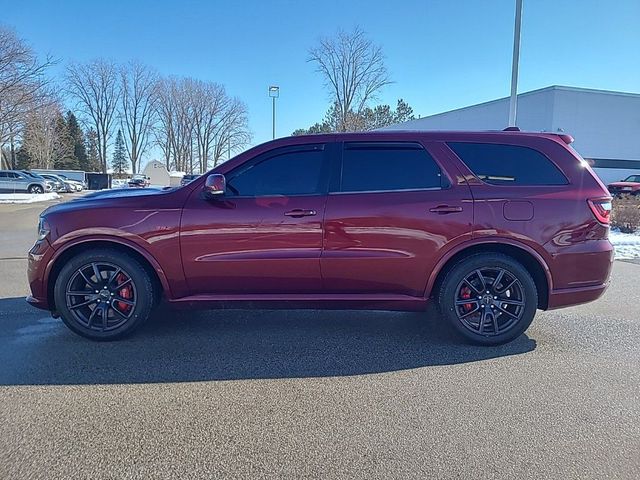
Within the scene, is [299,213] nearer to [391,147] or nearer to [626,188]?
[391,147]

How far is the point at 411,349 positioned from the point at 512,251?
49.8 inches

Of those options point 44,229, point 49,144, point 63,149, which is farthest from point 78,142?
point 44,229

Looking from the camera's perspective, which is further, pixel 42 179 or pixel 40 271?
pixel 42 179

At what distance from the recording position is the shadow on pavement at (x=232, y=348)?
333cm

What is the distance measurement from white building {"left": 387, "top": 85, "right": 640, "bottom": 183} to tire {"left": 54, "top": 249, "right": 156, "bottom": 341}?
27.6 metres

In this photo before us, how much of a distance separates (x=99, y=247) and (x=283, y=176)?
5.74ft

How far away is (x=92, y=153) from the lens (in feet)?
226

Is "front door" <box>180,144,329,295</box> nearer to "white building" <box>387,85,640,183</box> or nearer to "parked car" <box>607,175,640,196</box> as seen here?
"parked car" <box>607,175,640,196</box>

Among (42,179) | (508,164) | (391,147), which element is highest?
(42,179)

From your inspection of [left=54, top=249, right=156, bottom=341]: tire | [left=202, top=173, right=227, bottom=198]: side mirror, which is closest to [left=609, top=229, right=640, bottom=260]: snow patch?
[left=202, top=173, right=227, bottom=198]: side mirror

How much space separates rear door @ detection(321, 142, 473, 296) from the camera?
12.3 feet

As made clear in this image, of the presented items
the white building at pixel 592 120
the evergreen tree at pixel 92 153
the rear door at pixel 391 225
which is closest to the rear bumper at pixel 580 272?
the rear door at pixel 391 225

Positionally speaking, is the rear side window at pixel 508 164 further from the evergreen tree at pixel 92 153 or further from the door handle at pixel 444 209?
the evergreen tree at pixel 92 153

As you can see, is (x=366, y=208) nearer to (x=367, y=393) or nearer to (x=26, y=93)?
(x=367, y=393)
